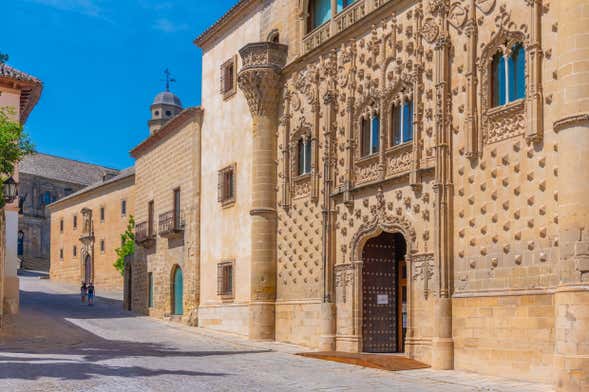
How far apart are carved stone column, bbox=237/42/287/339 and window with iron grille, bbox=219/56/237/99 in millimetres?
2789

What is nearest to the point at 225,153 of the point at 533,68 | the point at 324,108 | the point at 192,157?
the point at 192,157

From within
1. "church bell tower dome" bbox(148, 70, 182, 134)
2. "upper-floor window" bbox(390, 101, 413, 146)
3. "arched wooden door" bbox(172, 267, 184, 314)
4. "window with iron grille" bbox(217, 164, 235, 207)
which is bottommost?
"arched wooden door" bbox(172, 267, 184, 314)

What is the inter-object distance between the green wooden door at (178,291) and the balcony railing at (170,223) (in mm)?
1481

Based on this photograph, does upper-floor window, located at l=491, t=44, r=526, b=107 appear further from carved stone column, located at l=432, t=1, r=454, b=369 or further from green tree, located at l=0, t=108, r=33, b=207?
green tree, located at l=0, t=108, r=33, b=207

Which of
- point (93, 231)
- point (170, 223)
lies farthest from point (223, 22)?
point (93, 231)

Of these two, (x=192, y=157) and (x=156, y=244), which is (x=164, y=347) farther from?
(x=156, y=244)

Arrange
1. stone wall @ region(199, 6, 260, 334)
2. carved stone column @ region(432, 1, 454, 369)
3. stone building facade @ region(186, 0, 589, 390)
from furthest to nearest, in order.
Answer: stone wall @ region(199, 6, 260, 334) → carved stone column @ region(432, 1, 454, 369) → stone building facade @ region(186, 0, 589, 390)

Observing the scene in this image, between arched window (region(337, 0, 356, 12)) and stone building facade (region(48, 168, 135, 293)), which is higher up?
arched window (region(337, 0, 356, 12))

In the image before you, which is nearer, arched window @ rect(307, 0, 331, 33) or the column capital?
arched window @ rect(307, 0, 331, 33)

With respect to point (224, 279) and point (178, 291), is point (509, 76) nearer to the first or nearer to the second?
point (224, 279)

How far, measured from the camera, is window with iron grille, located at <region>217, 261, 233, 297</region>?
25.9m

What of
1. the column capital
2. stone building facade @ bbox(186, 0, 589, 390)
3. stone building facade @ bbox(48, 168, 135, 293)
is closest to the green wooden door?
stone building facade @ bbox(186, 0, 589, 390)

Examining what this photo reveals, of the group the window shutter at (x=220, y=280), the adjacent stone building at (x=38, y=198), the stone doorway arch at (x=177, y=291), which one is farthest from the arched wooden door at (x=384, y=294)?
the adjacent stone building at (x=38, y=198)

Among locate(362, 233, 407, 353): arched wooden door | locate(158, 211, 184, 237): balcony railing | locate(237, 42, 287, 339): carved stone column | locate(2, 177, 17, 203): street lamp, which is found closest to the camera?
locate(362, 233, 407, 353): arched wooden door
